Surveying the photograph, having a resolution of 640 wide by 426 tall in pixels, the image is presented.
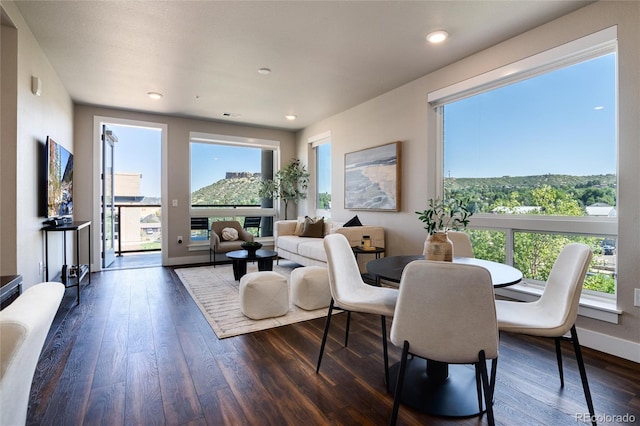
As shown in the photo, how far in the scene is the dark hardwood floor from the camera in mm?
1644

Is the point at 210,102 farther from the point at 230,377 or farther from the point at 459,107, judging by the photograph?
the point at 230,377

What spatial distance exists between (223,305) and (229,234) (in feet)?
7.46

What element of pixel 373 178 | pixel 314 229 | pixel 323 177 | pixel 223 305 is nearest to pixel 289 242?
pixel 314 229

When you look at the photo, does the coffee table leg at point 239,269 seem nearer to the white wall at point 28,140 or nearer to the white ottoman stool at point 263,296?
the white ottoman stool at point 263,296

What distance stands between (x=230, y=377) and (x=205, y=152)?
4990mm

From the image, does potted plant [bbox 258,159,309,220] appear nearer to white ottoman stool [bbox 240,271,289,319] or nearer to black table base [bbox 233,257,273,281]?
black table base [bbox 233,257,273,281]

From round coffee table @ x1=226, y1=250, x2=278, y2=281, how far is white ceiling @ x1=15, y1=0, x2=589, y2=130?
2.19 meters

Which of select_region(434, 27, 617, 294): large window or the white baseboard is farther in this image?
select_region(434, 27, 617, 294): large window

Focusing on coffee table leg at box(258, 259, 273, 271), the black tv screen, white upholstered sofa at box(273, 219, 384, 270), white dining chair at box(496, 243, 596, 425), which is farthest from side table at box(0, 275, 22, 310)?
coffee table leg at box(258, 259, 273, 271)

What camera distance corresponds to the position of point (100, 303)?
11.3 ft

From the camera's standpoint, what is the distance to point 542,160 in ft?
9.39

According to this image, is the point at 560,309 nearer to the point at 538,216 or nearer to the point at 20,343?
the point at 538,216

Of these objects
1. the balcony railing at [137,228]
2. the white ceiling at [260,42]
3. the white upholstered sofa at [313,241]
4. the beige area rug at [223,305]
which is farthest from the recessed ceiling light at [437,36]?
the balcony railing at [137,228]

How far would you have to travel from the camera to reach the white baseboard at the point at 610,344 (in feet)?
7.27
